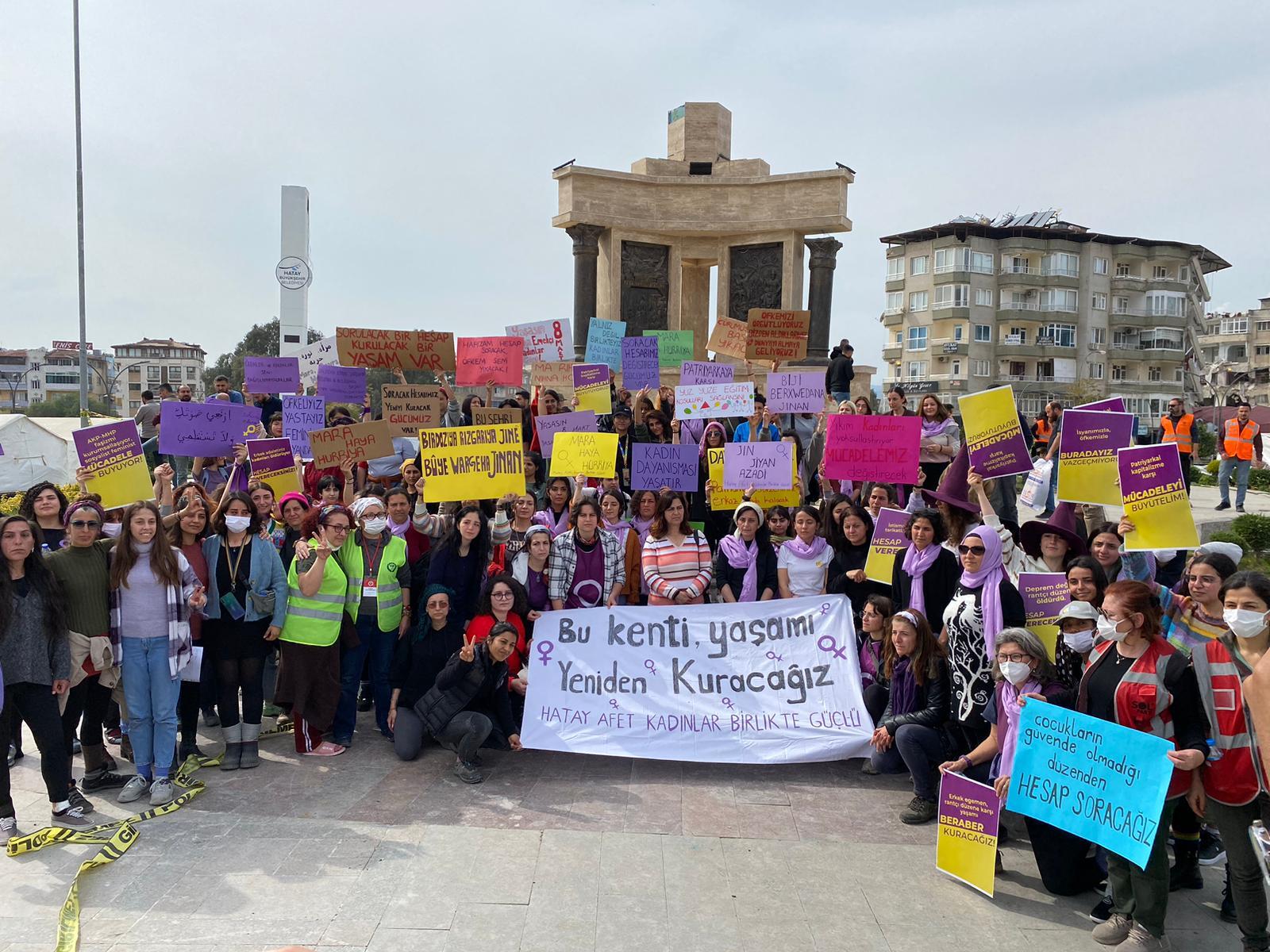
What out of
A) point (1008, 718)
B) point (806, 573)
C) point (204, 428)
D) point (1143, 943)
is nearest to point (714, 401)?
point (806, 573)

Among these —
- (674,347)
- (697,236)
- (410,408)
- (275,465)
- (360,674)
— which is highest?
(697,236)

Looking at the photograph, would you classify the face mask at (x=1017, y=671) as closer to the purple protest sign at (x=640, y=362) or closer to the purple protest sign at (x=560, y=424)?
the purple protest sign at (x=560, y=424)

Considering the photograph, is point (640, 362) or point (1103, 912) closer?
point (1103, 912)

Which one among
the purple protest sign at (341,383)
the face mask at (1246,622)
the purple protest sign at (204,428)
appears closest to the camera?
the face mask at (1246,622)

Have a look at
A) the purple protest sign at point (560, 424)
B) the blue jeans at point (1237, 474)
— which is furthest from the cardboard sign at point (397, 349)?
the blue jeans at point (1237, 474)

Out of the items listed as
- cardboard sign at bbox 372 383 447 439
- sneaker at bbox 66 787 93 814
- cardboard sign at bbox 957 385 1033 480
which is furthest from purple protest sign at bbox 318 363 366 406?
cardboard sign at bbox 957 385 1033 480

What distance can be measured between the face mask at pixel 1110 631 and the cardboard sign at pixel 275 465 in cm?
728

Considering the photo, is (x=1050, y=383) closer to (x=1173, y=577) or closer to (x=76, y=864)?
(x=1173, y=577)

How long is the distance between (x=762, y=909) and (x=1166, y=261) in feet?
290

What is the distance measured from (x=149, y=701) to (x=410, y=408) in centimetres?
599

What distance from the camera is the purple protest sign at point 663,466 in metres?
10.1

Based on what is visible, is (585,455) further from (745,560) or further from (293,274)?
(293,274)

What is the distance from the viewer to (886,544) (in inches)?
298

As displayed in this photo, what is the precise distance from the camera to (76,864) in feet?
17.5
